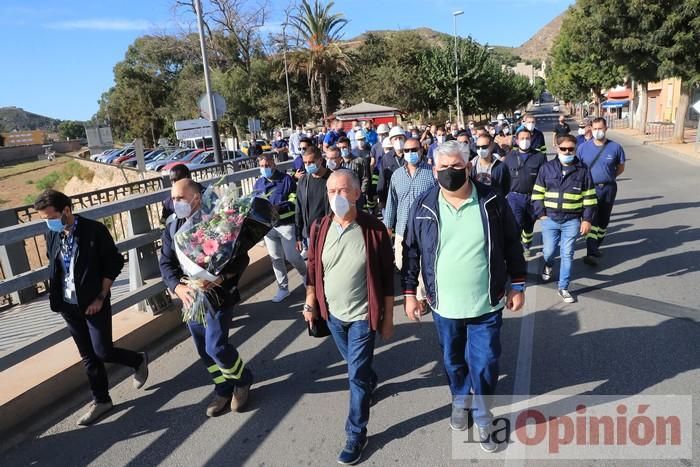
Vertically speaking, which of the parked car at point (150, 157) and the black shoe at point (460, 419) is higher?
the parked car at point (150, 157)

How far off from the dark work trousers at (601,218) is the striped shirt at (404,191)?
2858mm

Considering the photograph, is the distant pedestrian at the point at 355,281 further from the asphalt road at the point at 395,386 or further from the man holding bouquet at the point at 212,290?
the man holding bouquet at the point at 212,290

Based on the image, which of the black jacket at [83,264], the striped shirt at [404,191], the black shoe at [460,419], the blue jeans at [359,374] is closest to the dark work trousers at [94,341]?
the black jacket at [83,264]

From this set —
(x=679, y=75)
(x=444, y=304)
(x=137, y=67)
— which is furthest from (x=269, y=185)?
(x=137, y=67)

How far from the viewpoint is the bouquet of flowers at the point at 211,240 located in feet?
11.0

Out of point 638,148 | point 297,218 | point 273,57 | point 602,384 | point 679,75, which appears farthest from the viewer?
point 273,57

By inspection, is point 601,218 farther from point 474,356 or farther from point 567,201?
point 474,356

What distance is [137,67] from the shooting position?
206ft

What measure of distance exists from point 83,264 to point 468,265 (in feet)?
8.87

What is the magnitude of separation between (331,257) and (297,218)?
2565mm

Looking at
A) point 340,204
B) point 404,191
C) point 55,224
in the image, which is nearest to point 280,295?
point 404,191

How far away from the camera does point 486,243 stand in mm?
2947

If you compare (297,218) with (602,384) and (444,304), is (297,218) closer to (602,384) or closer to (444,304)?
(444,304)

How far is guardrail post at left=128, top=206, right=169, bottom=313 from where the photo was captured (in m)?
5.02
